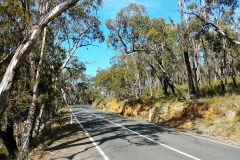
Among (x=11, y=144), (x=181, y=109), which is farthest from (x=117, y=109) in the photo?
(x=11, y=144)

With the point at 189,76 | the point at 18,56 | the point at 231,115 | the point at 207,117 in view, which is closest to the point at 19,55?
the point at 18,56

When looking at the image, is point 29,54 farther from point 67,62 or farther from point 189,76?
point 189,76

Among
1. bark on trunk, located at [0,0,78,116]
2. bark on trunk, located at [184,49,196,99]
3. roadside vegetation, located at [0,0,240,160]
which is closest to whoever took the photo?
bark on trunk, located at [0,0,78,116]

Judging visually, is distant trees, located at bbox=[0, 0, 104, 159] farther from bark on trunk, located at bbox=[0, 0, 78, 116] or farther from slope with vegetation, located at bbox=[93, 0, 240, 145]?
slope with vegetation, located at bbox=[93, 0, 240, 145]

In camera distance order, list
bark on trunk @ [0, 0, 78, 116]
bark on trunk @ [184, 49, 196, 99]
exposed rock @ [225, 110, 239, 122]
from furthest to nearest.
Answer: bark on trunk @ [184, 49, 196, 99] → exposed rock @ [225, 110, 239, 122] → bark on trunk @ [0, 0, 78, 116]

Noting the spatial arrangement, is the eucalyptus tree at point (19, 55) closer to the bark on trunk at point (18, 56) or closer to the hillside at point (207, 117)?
the bark on trunk at point (18, 56)

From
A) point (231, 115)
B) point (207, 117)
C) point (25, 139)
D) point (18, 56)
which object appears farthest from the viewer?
point (207, 117)

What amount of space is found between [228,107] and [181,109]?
170 inches

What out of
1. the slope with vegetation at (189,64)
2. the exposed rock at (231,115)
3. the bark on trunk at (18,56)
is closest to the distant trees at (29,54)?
the bark on trunk at (18,56)

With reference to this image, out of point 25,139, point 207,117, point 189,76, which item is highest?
point 189,76

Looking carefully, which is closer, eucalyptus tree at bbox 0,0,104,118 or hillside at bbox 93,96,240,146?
eucalyptus tree at bbox 0,0,104,118

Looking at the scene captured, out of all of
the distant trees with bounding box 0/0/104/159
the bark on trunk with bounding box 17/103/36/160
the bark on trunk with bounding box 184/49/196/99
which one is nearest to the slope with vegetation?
the bark on trunk with bounding box 184/49/196/99

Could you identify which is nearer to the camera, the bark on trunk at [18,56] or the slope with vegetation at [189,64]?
the bark on trunk at [18,56]

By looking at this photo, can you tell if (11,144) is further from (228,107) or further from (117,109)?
(117,109)
